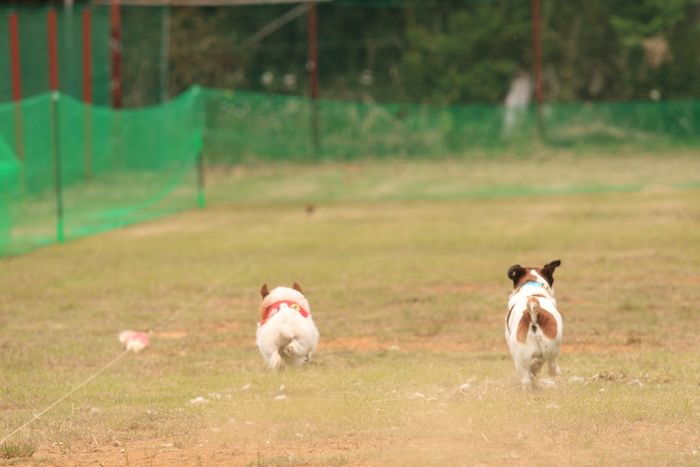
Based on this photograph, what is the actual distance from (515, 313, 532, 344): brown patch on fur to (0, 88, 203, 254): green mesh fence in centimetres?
946

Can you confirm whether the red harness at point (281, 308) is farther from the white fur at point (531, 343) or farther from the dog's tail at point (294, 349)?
the white fur at point (531, 343)

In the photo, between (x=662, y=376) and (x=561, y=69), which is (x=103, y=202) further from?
(x=561, y=69)

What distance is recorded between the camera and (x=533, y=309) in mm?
5449

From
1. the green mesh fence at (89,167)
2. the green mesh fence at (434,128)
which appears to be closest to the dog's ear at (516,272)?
the green mesh fence at (89,167)

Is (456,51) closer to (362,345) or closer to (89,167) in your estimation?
(89,167)

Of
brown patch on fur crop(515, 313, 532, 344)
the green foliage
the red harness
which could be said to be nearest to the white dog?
the red harness

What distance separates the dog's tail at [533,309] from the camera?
17.9 ft

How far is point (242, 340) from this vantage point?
8.16m

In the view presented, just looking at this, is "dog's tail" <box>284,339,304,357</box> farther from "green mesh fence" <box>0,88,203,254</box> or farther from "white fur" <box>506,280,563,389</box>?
"green mesh fence" <box>0,88,203,254</box>

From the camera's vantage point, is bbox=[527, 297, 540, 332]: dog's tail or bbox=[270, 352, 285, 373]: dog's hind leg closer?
bbox=[527, 297, 540, 332]: dog's tail

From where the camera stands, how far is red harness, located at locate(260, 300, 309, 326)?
6.67m

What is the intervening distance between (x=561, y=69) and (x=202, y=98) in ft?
51.5

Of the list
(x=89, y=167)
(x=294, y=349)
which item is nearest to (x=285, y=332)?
(x=294, y=349)

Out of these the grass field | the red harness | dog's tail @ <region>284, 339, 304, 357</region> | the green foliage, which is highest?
the green foliage
